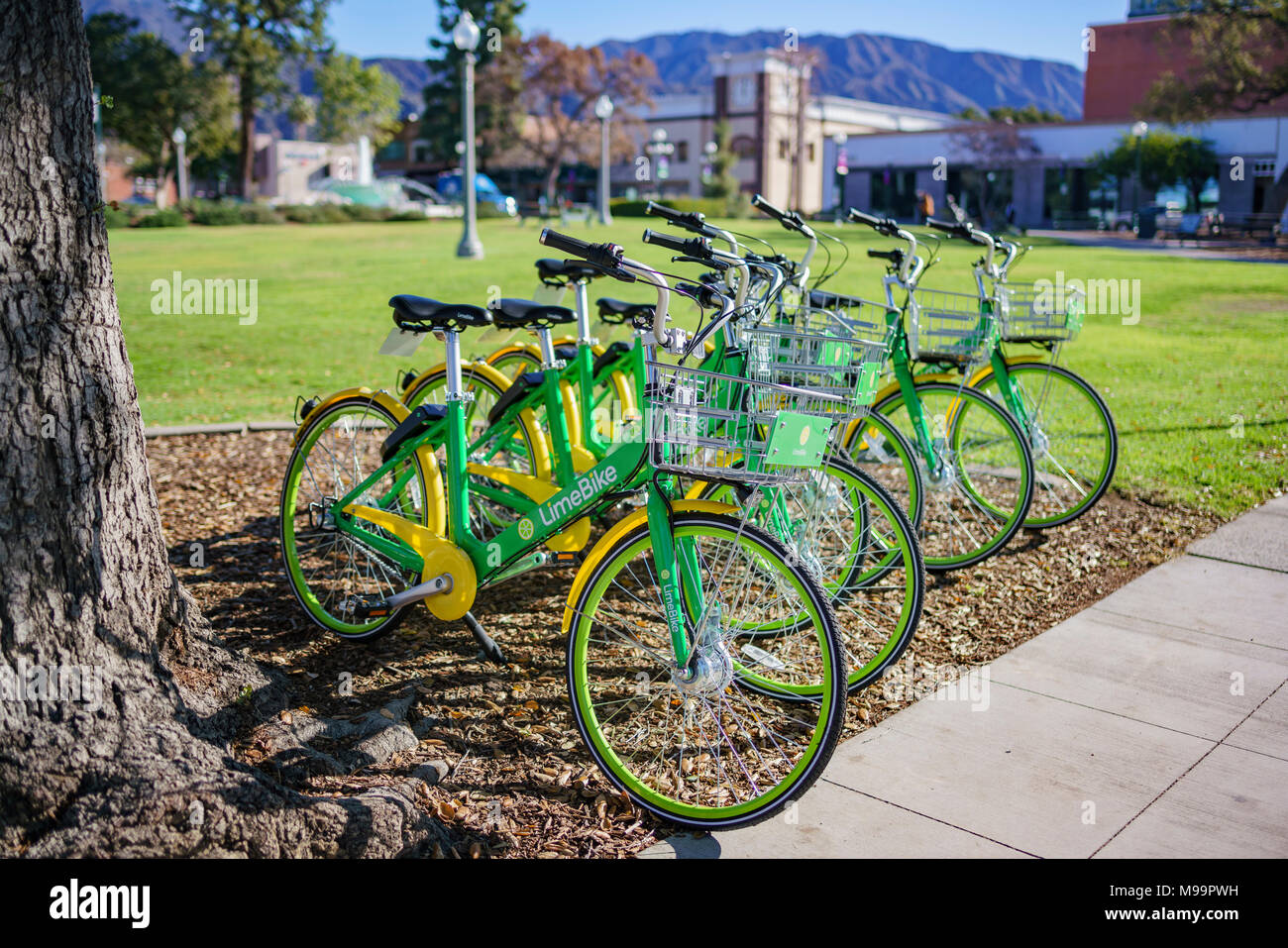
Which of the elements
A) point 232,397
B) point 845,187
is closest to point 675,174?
point 845,187

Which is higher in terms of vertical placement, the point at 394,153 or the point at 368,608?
the point at 394,153

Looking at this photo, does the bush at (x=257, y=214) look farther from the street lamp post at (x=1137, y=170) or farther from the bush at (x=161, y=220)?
the street lamp post at (x=1137, y=170)

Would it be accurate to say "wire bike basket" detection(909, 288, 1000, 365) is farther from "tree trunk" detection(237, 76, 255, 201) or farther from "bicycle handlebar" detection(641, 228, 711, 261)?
"tree trunk" detection(237, 76, 255, 201)

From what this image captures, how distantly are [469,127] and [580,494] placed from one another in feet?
64.1

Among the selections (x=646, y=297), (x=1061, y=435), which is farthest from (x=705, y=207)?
(x=1061, y=435)

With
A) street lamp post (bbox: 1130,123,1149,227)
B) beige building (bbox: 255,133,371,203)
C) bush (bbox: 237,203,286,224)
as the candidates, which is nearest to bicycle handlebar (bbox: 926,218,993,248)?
bush (bbox: 237,203,286,224)

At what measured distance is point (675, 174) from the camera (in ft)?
266

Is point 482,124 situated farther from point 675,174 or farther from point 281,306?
point 281,306

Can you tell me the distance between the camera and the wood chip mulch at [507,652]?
342cm

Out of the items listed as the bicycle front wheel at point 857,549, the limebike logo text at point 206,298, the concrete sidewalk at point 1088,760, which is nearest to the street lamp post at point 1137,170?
the limebike logo text at point 206,298

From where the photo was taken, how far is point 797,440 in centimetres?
306

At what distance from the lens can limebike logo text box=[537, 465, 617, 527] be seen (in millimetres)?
3621

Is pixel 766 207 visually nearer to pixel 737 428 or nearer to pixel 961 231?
pixel 961 231

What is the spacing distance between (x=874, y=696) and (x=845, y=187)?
2560 inches
